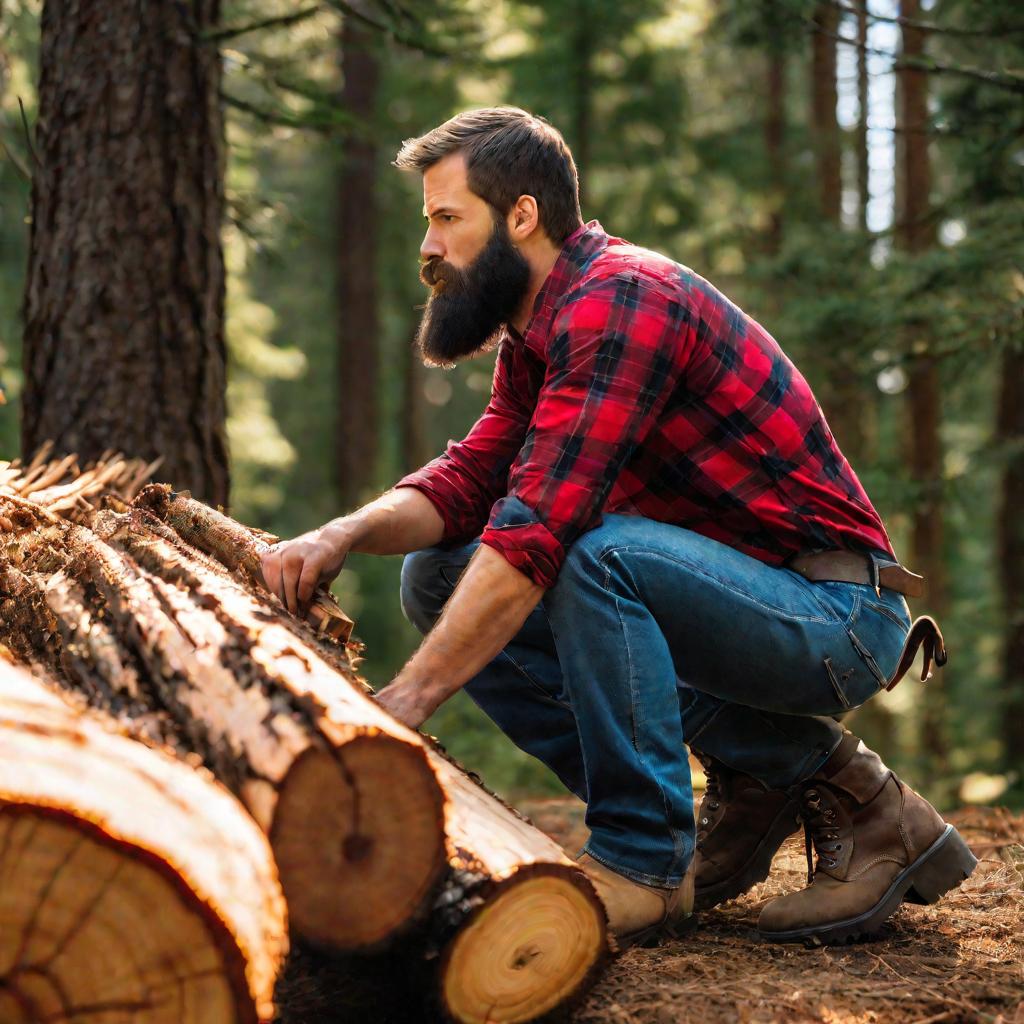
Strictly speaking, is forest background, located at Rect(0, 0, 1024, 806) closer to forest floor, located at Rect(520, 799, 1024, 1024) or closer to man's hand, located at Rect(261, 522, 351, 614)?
man's hand, located at Rect(261, 522, 351, 614)

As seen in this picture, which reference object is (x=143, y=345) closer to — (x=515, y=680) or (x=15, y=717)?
(x=515, y=680)

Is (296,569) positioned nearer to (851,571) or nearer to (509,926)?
(509,926)

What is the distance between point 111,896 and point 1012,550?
1122 cm

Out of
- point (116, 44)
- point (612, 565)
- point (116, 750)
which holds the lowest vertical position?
point (116, 750)

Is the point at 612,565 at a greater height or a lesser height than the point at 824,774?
greater

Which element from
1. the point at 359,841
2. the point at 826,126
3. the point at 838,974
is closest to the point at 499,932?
the point at 359,841

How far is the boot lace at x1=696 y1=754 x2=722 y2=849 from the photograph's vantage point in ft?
10.3

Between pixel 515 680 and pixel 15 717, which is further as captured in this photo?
pixel 515 680

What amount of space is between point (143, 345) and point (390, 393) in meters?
15.8

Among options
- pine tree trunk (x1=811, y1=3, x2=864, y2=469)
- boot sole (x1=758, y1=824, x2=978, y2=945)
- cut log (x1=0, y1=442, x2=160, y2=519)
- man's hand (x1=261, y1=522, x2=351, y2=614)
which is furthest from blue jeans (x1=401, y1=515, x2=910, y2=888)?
pine tree trunk (x1=811, y1=3, x2=864, y2=469)

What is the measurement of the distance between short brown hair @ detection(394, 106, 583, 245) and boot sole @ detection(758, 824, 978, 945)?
1.86m

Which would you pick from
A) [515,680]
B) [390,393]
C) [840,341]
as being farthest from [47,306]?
[390,393]

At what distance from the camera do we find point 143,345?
446 cm

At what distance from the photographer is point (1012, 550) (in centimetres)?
1135
